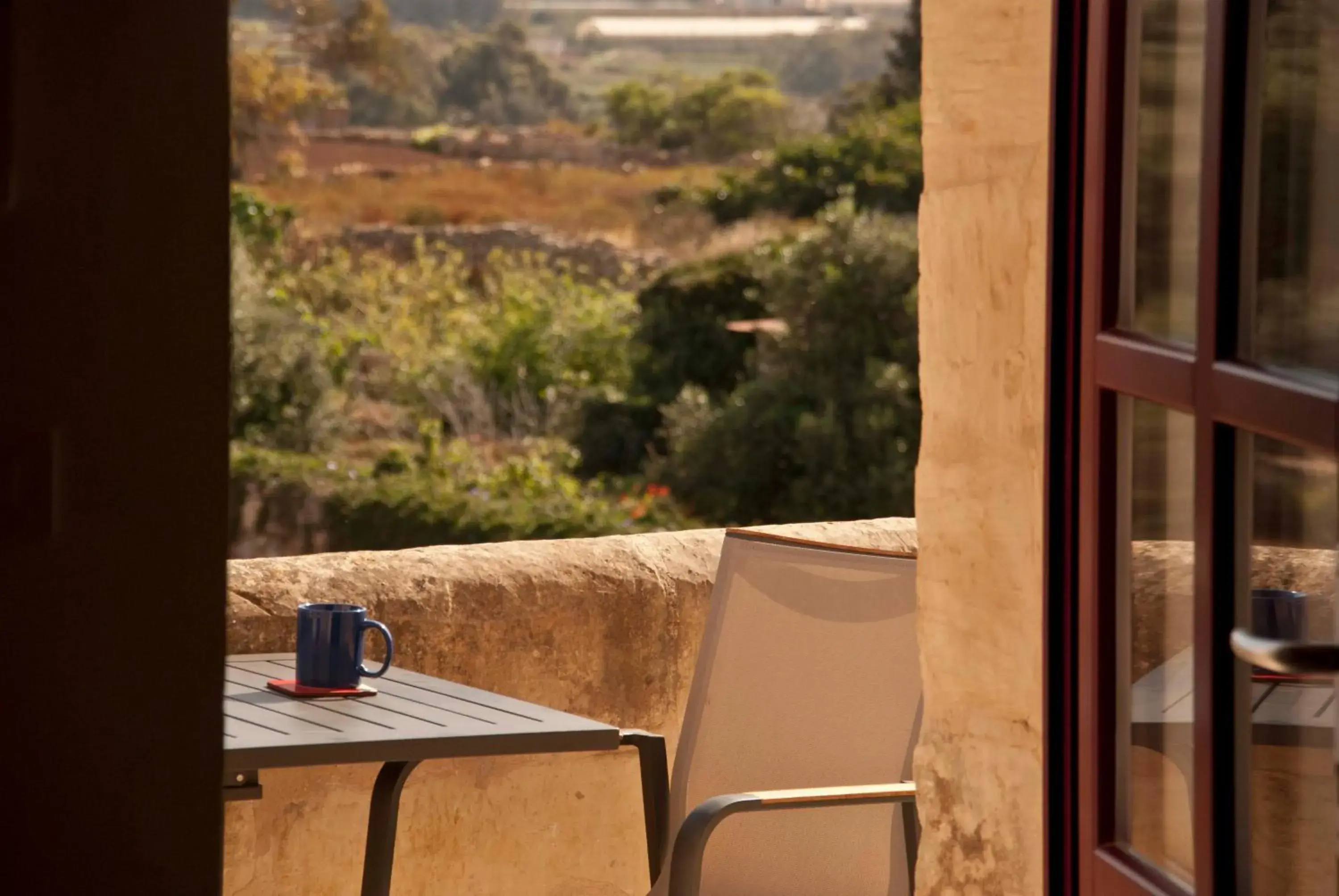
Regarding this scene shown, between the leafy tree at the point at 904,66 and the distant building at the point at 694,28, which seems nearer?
the leafy tree at the point at 904,66

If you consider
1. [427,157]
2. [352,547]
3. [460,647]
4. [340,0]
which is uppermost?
[340,0]

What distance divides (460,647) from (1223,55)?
1818 mm

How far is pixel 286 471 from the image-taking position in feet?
33.3

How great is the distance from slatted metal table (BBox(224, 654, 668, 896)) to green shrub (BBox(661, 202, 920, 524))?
29.3 feet

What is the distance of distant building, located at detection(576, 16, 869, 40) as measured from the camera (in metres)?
18.9

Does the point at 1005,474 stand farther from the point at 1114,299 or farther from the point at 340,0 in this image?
the point at 340,0

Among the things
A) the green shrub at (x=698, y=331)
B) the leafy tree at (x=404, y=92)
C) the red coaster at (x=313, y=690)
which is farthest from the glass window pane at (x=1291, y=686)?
the leafy tree at (x=404, y=92)

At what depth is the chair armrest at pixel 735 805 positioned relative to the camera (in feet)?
6.52

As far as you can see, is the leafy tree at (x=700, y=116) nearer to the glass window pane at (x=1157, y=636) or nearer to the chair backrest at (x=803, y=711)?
the chair backrest at (x=803, y=711)

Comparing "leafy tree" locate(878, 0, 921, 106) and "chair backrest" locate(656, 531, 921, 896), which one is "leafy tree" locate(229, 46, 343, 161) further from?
"chair backrest" locate(656, 531, 921, 896)

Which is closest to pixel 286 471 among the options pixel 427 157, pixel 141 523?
pixel 427 157

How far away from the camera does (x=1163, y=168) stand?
4.19ft

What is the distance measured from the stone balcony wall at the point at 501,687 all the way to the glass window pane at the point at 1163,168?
5.14ft

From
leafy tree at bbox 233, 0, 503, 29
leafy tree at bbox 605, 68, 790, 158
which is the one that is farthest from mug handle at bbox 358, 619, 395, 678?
leafy tree at bbox 605, 68, 790, 158
